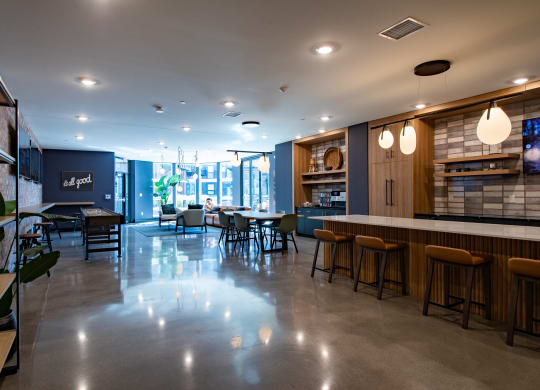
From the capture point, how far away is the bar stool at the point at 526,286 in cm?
242

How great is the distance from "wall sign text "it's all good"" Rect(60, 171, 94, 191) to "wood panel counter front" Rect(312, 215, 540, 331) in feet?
33.1

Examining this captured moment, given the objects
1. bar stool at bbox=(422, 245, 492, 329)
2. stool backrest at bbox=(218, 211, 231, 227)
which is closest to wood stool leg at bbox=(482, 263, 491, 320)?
bar stool at bbox=(422, 245, 492, 329)

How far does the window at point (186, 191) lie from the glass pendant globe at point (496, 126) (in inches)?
537

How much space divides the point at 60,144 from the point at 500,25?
427 inches

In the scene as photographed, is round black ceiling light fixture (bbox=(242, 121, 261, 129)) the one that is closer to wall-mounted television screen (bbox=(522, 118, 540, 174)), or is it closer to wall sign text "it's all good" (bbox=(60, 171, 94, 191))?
wall-mounted television screen (bbox=(522, 118, 540, 174))

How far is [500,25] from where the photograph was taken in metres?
3.02

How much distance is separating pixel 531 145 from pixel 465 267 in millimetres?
3112

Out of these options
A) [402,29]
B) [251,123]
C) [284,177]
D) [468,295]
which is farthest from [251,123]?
[468,295]

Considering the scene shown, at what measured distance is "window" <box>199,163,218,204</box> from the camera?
15805mm

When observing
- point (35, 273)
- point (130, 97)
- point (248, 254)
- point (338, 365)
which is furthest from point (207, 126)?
point (338, 365)

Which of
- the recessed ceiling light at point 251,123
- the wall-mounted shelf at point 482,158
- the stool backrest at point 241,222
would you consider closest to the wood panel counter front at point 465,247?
the wall-mounted shelf at point 482,158

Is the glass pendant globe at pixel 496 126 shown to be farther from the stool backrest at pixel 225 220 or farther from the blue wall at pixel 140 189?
the blue wall at pixel 140 189

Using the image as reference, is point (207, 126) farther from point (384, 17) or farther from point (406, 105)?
point (384, 17)

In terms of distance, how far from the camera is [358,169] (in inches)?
291
